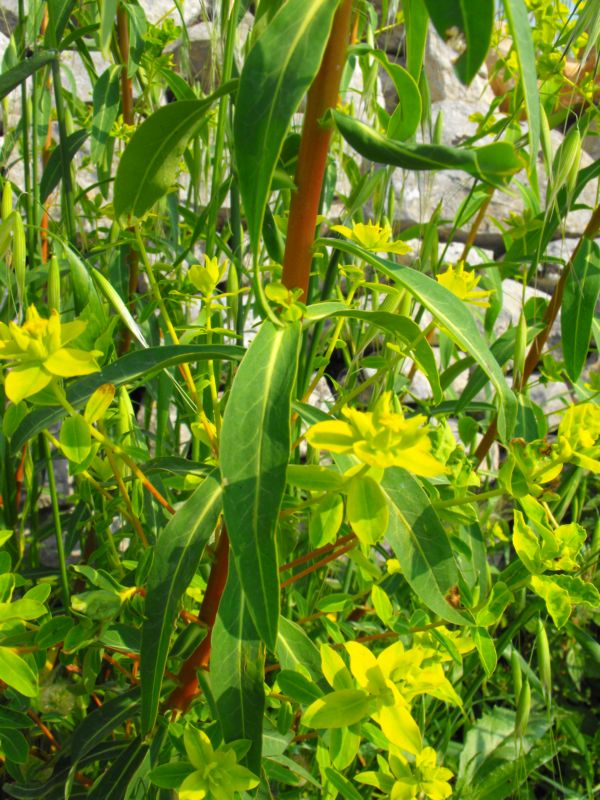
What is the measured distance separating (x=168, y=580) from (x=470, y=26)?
447 mm

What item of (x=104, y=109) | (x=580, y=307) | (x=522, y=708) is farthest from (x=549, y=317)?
(x=104, y=109)

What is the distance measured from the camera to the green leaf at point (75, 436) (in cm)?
56

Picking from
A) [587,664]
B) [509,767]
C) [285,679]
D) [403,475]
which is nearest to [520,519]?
[403,475]

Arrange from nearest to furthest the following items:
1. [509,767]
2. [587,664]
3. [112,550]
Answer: [112,550]
[509,767]
[587,664]

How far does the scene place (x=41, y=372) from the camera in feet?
1.68

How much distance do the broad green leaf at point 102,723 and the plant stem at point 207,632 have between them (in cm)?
4

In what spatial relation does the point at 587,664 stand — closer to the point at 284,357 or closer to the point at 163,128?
the point at 284,357

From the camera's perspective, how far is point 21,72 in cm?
71

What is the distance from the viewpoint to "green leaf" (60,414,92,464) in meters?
0.56

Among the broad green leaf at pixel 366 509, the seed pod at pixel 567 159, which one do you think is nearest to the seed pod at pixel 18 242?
the broad green leaf at pixel 366 509

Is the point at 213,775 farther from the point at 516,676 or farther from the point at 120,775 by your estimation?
the point at 516,676

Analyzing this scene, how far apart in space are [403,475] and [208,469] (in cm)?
20

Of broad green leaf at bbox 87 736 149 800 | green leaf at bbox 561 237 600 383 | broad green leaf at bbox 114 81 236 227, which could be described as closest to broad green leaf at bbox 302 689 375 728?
broad green leaf at bbox 87 736 149 800

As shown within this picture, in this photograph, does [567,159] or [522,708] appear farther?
[522,708]
